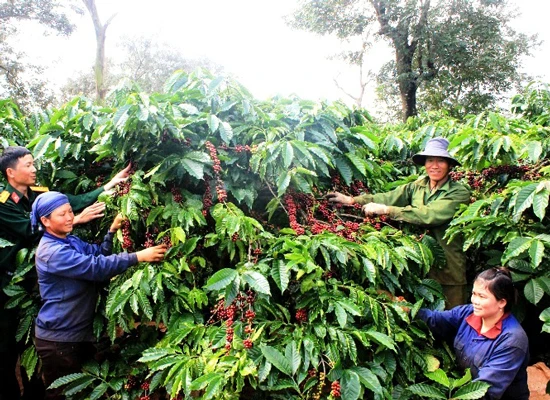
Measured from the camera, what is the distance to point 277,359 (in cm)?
164

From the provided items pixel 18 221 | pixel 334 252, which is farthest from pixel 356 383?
pixel 18 221

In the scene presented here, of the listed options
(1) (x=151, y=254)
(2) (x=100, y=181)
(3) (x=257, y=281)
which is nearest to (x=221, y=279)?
(3) (x=257, y=281)

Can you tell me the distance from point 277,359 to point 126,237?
0.99 m

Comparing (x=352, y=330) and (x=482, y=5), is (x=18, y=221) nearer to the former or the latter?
(x=352, y=330)

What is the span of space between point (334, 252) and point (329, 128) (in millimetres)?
830

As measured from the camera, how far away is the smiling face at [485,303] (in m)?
1.92

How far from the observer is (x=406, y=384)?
1.90 m

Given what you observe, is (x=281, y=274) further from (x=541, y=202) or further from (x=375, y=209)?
(x=541, y=202)

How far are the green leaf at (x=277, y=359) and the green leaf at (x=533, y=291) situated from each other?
3.98 ft

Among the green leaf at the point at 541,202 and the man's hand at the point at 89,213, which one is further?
the man's hand at the point at 89,213

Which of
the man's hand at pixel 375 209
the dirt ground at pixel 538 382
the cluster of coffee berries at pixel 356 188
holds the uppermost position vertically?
the cluster of coffee berries at pixel 356 188

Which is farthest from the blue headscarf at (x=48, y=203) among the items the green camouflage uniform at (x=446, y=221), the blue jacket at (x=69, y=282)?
the green camouflage uniform at (x=446, y=221)

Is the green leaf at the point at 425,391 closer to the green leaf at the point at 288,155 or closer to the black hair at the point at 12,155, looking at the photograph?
the green leaf at the point at 288,155

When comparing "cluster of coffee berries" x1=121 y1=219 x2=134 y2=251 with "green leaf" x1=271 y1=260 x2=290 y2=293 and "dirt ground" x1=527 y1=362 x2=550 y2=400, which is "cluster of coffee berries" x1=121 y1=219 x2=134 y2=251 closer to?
"green leaf" x1=271 y1=260 x2=290 y2=293
